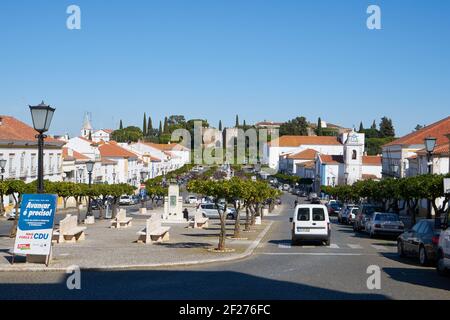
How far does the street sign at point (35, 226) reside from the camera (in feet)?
54.7

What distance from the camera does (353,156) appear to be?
11900 cm

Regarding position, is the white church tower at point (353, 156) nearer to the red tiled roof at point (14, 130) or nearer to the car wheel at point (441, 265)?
the red tiled roof at point (14, 130)

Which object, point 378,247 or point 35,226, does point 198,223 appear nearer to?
point 378,247

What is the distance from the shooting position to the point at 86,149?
319ft

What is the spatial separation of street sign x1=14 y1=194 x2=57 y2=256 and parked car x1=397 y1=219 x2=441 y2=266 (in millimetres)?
10882

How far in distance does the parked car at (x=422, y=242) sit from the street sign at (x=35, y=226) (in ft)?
35.7


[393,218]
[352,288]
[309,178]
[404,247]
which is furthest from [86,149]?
[352,288]

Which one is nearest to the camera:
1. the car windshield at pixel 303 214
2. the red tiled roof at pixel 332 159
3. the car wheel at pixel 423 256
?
the car wheel at pixel 423 256

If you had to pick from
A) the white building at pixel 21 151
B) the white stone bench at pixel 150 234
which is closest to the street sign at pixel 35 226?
the white stone bench at pixel 150 234

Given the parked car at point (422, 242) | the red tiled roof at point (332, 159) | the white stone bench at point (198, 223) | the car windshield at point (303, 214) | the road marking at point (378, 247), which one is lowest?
the road marking at point (378, 247)

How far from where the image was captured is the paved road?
12656 millimetres

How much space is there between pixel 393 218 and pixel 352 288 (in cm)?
2046

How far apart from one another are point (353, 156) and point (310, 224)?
94.9 m

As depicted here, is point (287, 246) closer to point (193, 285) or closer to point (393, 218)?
point (393, 218)
